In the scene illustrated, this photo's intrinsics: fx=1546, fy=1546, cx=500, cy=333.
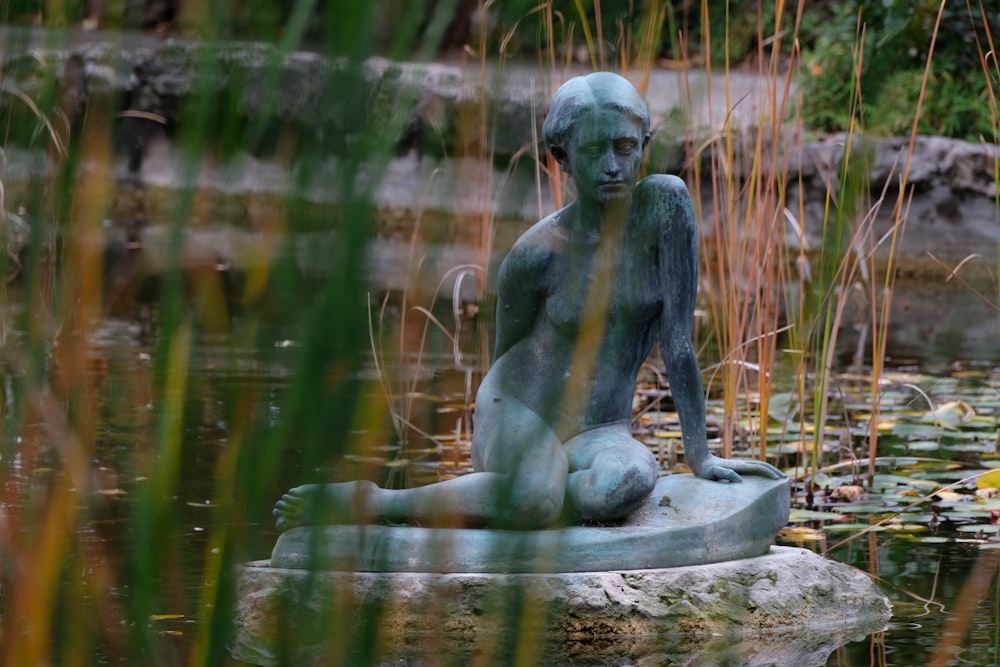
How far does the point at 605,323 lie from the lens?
10.00 feet

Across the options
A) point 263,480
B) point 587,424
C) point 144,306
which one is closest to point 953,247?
point 144,306

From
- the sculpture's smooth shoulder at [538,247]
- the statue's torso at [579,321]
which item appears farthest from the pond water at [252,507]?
the sculpture's smooth shoulder at [538,247]

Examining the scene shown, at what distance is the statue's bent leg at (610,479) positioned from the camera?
298 centimetres

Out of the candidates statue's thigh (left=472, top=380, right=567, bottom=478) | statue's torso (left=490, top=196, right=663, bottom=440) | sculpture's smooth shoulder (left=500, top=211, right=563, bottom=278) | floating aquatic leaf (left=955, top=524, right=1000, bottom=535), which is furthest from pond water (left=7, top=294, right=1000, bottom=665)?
sculpture's smooth shoulder (left=500, top=211, right=563, bottom=278)

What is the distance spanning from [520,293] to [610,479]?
0.44m

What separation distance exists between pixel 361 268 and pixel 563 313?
2290 millimetres

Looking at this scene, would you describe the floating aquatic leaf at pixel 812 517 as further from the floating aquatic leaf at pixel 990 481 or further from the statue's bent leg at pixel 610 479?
the statue's bent leg at pixel 610 479

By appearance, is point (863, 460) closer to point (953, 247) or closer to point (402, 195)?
point (953, 247)

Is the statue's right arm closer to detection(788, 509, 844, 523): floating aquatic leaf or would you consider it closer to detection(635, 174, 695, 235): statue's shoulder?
detection(635, 174, 695, 235): statue's shoulder

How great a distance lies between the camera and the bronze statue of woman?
2977 mm

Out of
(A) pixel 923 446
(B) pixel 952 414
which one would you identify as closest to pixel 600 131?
(A) pixel 923 446

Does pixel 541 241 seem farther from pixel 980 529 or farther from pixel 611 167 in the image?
pixel 980 529

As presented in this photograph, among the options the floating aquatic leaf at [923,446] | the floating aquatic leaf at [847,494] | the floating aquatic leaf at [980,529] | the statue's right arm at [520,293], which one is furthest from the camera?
the floating aquatic leaf at [923,446]

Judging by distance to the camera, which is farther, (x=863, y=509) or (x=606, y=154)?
(x=863, y=509)
